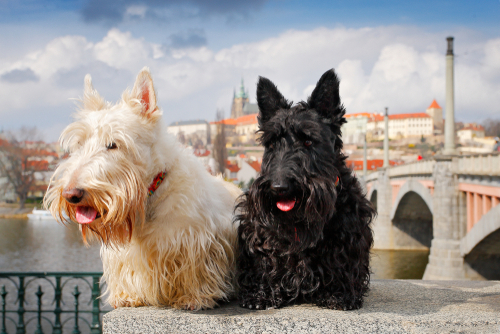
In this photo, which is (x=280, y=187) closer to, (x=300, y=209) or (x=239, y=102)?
(x=300, y=209)

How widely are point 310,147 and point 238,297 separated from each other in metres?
1.15

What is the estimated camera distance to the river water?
923 inches

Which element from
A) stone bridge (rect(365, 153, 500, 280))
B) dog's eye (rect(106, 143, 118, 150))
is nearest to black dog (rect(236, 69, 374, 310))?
dog's eye (rect(106, 143, 118, 150))

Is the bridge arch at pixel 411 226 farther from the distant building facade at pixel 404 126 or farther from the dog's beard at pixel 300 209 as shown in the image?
the distant building facade at pixel 404 126

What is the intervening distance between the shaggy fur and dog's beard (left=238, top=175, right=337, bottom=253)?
467 mm

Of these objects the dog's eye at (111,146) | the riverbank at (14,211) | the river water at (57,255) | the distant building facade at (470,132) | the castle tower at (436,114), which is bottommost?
the river water at (57,255)

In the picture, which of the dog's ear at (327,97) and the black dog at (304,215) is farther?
the dog's ear at (327,97)

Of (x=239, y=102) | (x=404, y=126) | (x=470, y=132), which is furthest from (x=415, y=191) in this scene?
(x=239, y=102)

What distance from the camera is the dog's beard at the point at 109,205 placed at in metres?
2.11

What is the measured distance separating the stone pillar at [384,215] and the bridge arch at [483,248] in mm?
14222

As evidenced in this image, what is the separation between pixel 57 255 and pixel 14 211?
1694 cm

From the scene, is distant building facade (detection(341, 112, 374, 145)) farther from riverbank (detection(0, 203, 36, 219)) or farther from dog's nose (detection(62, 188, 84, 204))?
dog's nose (detection(62, 188, 84, 204))

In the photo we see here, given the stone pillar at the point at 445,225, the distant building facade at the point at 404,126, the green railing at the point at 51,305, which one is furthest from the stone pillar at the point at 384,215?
the distant building facade at the point at 404,126

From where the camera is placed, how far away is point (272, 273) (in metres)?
2.48
